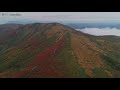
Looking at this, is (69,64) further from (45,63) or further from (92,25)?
(92,25)

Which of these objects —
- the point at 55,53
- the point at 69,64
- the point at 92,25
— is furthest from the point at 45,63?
the point at 92,25

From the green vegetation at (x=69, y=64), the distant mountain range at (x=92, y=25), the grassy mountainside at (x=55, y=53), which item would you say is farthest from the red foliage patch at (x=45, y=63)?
the distant mountain range at (x=92, y=25)

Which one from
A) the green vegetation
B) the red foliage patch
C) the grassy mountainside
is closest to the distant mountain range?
the grassy mountainside

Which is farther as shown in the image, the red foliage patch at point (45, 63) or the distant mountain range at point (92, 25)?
the distant mountain range at point (92, 25)

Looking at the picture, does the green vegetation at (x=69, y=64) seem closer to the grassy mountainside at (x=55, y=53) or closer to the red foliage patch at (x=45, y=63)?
the grassy mountainside at (x=55, y=53)

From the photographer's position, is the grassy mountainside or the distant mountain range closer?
the grassy mountainside

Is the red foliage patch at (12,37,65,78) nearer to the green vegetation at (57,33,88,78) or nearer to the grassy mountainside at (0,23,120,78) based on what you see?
the grassy mountainside at (0,23,120,78)

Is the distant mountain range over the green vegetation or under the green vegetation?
over
